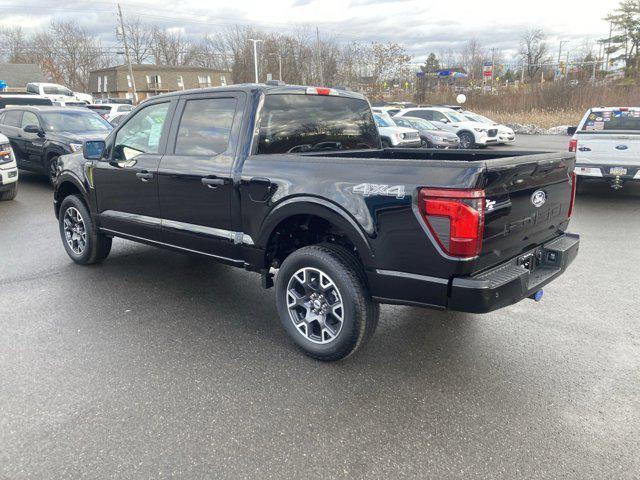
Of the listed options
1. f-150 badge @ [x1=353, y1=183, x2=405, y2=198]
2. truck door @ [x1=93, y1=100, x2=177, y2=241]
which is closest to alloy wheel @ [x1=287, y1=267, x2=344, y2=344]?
f-150 badge @ [x1=353, y1=183, x2=405, y2=198]

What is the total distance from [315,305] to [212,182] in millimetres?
1307

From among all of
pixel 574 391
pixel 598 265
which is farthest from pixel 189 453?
pixel 598 265

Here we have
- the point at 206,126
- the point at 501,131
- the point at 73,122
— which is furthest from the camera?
the point at 501,131

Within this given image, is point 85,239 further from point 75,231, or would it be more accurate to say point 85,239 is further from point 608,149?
point 608,149

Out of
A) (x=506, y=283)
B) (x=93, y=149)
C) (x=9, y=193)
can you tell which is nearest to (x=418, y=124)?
(x=9, y=193)

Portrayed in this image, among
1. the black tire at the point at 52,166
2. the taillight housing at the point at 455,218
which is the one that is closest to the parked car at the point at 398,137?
the black tire at the point at 52,166

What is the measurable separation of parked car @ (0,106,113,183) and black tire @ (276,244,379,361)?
8.62 meters

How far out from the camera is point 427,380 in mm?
3352

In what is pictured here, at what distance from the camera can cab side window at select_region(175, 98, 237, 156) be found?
13.3 ft

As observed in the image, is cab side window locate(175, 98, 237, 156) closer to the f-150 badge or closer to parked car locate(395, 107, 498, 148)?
the f-150 badge

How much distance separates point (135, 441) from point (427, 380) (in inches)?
71.5

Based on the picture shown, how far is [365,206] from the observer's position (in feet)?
10.4

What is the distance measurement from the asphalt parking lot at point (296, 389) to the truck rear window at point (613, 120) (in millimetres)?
5334

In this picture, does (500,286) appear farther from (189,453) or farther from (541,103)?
(541,103)
